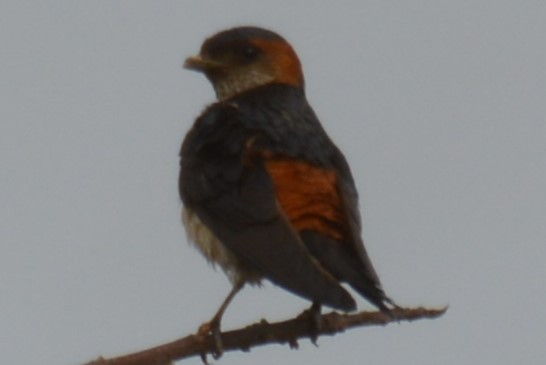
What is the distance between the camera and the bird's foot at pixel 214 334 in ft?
17.2

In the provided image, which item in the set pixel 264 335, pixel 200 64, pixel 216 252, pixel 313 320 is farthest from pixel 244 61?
pixel 264 335

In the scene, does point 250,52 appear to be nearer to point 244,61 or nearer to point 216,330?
point 244,61

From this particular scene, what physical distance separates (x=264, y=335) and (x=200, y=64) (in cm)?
227

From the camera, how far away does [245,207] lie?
5.73 meters

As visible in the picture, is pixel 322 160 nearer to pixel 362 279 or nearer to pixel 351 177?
pixel 351 177

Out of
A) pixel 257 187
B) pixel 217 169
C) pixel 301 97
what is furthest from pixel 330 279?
pixel 301 97

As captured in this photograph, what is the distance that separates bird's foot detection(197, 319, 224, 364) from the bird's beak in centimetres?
183

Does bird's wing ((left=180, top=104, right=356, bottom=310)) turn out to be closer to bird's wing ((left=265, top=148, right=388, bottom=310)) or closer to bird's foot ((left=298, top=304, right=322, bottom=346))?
bird's wing ((left=265, top=148, right=388, bottom=310))

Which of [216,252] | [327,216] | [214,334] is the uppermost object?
[327,216]

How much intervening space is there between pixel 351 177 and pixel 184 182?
0.78 meters

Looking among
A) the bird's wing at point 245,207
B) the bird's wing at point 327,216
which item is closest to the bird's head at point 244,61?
the bird's wing at point 245,207

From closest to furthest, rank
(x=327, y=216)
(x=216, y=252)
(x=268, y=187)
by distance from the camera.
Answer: (x=327, y=216) < (x=268, y=187) < (x=216, y=252)

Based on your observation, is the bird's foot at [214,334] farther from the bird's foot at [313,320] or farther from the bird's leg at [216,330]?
the bird's foot at [313,320]

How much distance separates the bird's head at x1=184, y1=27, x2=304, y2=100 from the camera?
22.8 ft
